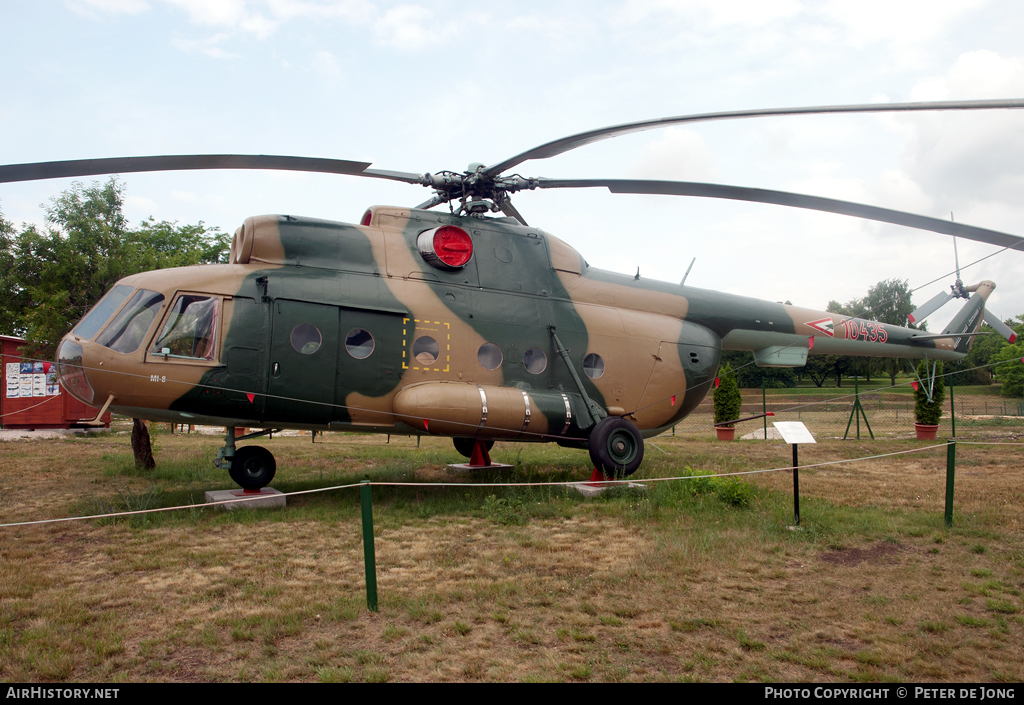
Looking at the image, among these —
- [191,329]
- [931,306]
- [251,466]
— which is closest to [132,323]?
[191,329]

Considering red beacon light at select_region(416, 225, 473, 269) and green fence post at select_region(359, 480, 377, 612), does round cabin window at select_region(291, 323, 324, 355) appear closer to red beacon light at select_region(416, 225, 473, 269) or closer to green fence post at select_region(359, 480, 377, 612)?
red beacon light at select_region(416, 225, 473, 269)

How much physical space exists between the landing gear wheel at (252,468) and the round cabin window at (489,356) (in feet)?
10.8

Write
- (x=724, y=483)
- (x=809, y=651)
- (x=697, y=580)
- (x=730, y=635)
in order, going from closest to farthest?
(x=809, y=651) < (x=730, y=635) < (x=697, y=580) < (x=724, y=483)

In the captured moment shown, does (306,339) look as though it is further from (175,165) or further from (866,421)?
(866,421)

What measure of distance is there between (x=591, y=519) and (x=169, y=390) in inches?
214

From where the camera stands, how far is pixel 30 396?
20344 mm

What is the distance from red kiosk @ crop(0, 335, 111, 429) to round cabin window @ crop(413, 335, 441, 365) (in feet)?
51.6

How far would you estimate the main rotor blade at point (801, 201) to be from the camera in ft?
27.9

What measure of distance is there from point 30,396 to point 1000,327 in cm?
2772

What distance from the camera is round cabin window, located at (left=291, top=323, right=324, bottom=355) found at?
8.20 metres

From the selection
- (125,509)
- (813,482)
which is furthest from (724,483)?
(125,509)

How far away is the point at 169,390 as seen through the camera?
7605 mm

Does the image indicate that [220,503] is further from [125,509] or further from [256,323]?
[256,323]

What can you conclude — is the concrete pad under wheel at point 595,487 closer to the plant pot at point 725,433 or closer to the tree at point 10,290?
the tree at point 10,290
